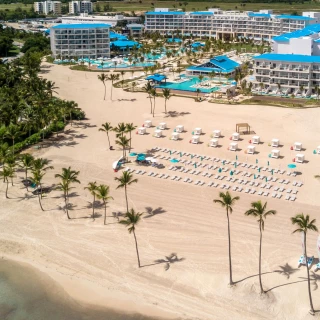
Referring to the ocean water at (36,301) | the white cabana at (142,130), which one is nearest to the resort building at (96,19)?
the white cabana at (142,130)

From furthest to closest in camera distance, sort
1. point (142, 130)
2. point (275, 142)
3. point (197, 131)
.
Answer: point (142, 130)
point (197, 131)
point (275, 142)

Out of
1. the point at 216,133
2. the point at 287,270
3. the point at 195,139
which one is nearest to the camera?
the point at 287,270

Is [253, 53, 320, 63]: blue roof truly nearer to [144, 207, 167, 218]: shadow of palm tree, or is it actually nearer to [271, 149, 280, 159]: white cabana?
[271, 149, 280, 159]: white cabana

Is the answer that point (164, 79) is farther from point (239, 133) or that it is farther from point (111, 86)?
point (239, 133)

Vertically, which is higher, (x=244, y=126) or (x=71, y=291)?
(x=244, y=126)

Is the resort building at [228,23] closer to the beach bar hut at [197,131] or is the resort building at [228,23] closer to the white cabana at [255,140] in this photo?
the beach bar hut at [197,131]

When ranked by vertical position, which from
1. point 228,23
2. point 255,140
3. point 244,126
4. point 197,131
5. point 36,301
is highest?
point 228,23

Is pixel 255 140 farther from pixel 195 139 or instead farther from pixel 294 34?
pixel 294 34

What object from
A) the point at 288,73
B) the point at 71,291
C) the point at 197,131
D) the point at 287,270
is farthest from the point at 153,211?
the point at 288,73
